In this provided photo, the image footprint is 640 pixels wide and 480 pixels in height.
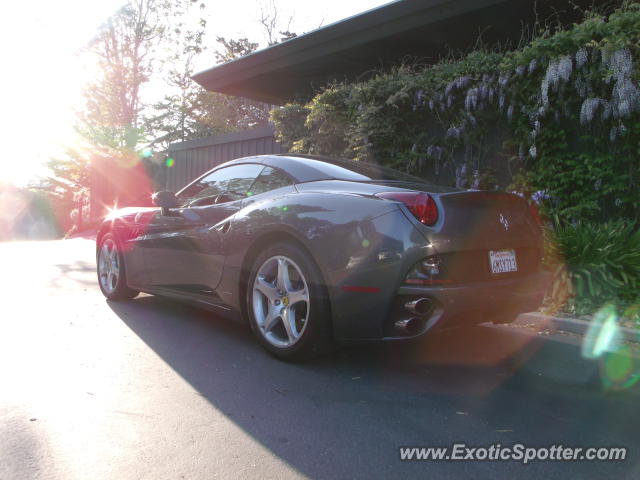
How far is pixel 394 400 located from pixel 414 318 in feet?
1.52

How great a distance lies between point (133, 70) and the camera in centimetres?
2820

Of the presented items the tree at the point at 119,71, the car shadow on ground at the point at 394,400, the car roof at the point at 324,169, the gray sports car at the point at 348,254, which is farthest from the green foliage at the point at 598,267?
the tree at the point at 119,71

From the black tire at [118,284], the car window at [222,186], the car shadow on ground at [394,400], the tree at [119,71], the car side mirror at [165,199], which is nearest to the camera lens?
the car shadow on ground at [394,400]

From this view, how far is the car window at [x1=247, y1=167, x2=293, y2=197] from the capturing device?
3.92 m

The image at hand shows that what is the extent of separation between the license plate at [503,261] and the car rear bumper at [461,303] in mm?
72

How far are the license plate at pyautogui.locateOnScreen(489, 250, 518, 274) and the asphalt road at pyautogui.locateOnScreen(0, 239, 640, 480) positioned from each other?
0.68 m

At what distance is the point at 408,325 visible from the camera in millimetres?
3041

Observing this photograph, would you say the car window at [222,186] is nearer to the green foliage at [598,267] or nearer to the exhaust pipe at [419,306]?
the exhaust pipe at [419,306]

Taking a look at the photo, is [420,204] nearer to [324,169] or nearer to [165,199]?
[324,169]

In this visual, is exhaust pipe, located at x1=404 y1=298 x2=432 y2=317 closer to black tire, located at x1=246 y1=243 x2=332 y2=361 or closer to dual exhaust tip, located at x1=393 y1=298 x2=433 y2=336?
dual exhaust tip, located at x1=393 y1=298 x2=433 y2=336

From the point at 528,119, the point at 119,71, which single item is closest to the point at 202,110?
the point at 119,71

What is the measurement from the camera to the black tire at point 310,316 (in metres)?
3.25

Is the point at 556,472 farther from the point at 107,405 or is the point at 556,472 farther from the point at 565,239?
the point at 565,239

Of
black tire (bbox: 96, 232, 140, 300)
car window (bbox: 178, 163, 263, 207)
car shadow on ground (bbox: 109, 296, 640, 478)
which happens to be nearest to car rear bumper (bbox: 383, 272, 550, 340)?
car shadow on ground (bbox: 109, 296, 640, 478)
